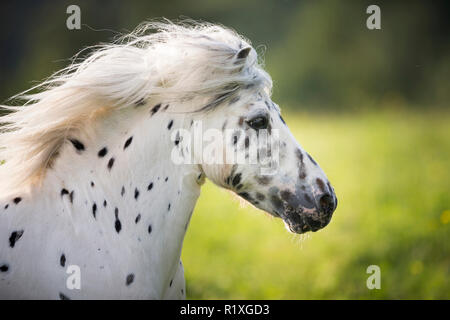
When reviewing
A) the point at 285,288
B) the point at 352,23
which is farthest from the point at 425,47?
the point at 285,288

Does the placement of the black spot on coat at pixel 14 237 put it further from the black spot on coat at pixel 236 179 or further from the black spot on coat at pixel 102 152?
the black spot on coat at pixel 236 179

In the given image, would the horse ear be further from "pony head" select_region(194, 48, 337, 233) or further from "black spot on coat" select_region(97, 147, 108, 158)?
"black spot on coat" select_region(97, 147, 108, 158)

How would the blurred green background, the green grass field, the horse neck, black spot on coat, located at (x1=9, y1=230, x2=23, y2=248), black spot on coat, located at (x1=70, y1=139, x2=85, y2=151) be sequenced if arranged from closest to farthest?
black spot on coat, located at (x1=9, y1=230, x2=23, y2=248) → the horse neck → black spot on coat, located at (x1=70, y1=139, x2=85, y2=151) → the green grass field → the blurred green background

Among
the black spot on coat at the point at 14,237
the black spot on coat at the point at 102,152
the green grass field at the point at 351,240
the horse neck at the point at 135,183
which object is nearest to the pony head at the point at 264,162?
the horse neck at the point at 135,183

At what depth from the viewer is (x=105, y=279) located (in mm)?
2342

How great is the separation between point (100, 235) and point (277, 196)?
3.10ft

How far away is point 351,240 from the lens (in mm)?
6234

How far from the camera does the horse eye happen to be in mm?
2508

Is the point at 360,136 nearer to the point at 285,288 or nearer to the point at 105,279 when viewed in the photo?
the point at 285,288

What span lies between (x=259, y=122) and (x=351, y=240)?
13.8 feet

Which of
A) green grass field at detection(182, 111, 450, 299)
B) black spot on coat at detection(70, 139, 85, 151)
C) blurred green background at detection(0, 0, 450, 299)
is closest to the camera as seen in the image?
black spot on coat at detection(70, 139, 85, 151)

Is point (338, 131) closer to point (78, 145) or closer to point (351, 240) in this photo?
point (351, 240)

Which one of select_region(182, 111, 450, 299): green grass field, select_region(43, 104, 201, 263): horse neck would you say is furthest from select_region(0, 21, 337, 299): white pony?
select_region(182, 111, 450, 299): green grass field

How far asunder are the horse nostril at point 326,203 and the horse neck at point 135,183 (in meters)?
0.68
